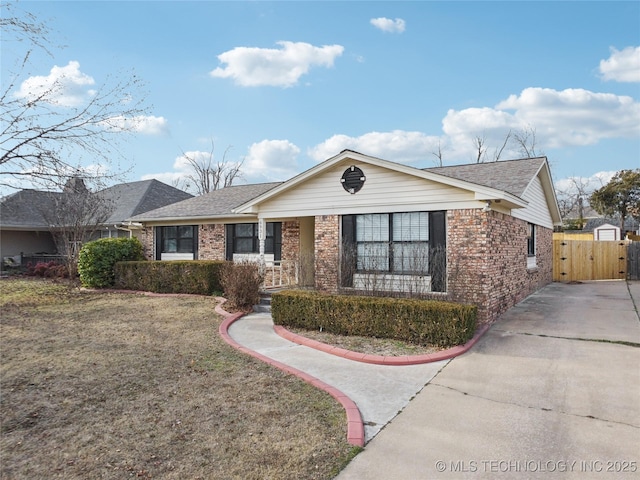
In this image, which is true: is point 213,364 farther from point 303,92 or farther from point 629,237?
point 629,237

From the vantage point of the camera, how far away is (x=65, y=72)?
24.0 ft

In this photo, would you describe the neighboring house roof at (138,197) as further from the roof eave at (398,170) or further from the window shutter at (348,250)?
the window shutter at (348,250)

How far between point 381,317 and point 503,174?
643 centimetres

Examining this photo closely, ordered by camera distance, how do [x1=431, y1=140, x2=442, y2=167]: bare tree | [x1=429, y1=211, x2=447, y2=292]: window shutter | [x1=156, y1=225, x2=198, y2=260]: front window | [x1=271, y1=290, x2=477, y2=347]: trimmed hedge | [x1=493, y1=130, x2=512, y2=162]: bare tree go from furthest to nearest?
[x1=431, y1=140, x2=442, y2=167]: bare tree
[x1=493, y1=130, x2=512, y2=162]: bare tree
[x1=156, y1=225, x2=198, y2=260]: front window
[x1=429, y1=211, x2=447, y2=292]: window shutter
[x1=271, y1=290, x2=477, y2=347]: trimmed hedge

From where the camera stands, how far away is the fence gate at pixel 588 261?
18.3 m

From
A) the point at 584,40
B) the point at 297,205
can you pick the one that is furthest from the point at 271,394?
the point at 584,40

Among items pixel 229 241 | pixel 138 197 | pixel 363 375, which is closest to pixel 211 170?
pixel 138 197

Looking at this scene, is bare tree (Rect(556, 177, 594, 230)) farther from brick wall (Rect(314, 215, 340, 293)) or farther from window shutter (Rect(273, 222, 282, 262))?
brick wall (Rect(314, 215, 340, 293))

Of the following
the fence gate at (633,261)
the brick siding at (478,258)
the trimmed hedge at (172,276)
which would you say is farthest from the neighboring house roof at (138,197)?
the fence gate at (633,261)

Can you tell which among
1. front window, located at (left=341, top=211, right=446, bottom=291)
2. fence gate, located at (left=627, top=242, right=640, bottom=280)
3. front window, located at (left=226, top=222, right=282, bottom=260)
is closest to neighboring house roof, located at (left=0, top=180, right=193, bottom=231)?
front window, located at (left=226, top=222, right=282, bottom=260)

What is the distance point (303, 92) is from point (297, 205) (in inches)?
184

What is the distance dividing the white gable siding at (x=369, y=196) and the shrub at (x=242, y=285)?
2.10 meters

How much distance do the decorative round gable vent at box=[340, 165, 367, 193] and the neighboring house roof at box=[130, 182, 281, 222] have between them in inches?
196

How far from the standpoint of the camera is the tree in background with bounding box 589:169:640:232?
26.6 metres
